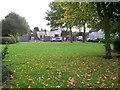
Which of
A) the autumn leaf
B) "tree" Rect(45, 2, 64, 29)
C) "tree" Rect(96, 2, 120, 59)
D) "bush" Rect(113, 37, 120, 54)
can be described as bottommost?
the autumn leaf

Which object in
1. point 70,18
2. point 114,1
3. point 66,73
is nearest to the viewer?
point 66,73

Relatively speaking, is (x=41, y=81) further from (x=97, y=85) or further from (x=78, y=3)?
(x=78, y=3)

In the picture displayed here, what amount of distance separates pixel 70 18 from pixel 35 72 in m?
8.84

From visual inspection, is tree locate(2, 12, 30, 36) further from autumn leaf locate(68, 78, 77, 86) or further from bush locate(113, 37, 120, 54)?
autumn leaf locate(68, 78, 77, 86)

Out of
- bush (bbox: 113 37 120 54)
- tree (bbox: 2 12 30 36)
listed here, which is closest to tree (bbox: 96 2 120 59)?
bush (bbox: 113 37 120 54)

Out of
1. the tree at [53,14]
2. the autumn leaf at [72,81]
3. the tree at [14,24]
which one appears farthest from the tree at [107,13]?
the tree at [14,24]

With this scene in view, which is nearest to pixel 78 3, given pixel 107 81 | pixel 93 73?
pixel 93 73

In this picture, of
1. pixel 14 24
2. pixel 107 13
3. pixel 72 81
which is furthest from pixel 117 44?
pixel 14 24

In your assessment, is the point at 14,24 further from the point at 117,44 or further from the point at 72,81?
the point at 72,81

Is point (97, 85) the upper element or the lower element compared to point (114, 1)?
lower

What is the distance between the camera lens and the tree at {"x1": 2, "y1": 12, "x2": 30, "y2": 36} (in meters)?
52.9

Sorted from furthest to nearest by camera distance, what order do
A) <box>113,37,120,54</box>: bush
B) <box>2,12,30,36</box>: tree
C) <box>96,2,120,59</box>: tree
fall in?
1. <box>2,12,30,36</box>: tree
2. <box>113,37,120,54</box>: bush
3. <box>96,2,120,59</box>: tree

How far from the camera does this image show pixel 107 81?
844cm

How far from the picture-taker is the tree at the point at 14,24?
52.9m
